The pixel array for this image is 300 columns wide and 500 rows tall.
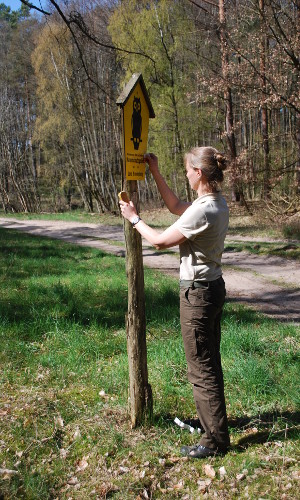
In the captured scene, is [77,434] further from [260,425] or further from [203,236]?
[203,236]

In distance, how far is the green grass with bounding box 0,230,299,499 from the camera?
2760 mm

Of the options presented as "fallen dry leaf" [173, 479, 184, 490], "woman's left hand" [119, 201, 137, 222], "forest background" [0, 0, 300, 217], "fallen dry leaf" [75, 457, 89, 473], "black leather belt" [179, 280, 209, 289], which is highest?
"forest background" [0, 0, 300, 217]

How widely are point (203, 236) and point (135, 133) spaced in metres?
0.92

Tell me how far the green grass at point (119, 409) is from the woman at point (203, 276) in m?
0.29

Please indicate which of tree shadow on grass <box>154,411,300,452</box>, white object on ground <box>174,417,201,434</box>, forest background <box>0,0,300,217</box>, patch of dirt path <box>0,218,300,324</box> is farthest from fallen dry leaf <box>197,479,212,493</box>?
patch of dirt path <box>0,218,300,324</box>

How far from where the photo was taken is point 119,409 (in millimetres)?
3463

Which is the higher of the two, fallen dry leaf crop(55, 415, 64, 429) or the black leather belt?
the black leather belt

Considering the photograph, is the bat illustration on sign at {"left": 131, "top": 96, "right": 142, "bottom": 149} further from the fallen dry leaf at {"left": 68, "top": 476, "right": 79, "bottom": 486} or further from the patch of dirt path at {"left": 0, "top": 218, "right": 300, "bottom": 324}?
the patch of dirt path at {"left": 0, "top": 218, "right": 300, "bottom": 324}

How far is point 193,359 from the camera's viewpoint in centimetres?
291

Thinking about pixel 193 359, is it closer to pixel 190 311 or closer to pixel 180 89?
pixel 190 311

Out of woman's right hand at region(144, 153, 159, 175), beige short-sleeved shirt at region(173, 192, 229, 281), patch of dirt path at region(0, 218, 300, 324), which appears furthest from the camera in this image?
patch of dirt path at region(0, 218, 300, 324)

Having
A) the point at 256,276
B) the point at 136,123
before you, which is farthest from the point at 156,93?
the point at 136,123

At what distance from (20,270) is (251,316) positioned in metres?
4.93

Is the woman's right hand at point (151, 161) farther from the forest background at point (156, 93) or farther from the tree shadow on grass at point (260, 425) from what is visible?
the tree shadow on grass at point (260, 425)
